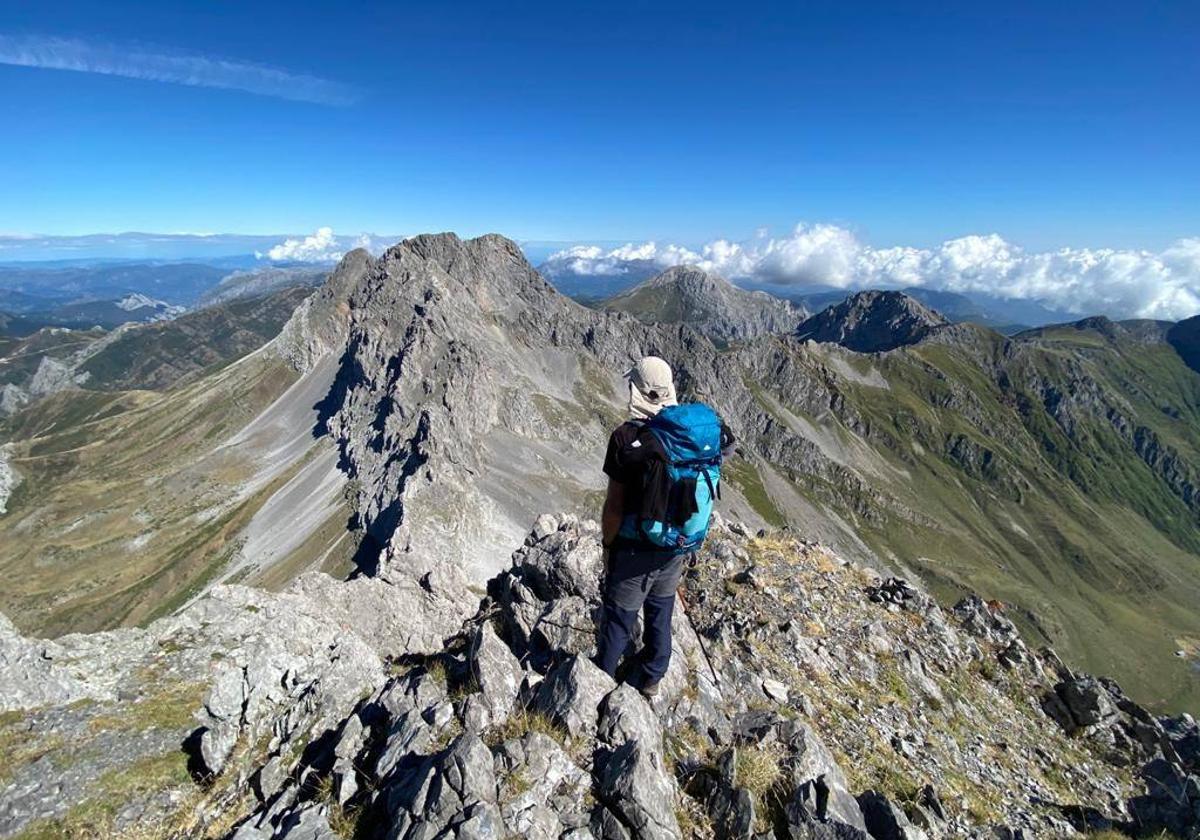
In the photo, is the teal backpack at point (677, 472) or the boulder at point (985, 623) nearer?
the teal backpack at point (677, 472)

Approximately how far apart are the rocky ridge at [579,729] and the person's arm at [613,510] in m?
2.95

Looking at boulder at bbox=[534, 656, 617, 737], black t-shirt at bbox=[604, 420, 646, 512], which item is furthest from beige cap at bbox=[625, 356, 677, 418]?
boulder at bbox=[534, 656, 617, 737]

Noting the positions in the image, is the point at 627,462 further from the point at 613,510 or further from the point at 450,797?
the point at 450,797

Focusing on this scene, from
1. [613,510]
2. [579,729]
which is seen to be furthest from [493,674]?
[613,510]

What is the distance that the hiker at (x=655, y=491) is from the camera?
990cm

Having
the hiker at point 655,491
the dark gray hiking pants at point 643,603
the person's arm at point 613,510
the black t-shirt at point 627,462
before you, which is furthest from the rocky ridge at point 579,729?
the black t-shirt at point 627,462

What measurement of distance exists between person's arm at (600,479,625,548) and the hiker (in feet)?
0.06

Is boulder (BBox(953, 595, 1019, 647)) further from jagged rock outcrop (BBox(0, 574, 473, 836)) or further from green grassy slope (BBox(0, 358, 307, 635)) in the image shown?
green grassy slope (BBox(0, 358, 307, 635))

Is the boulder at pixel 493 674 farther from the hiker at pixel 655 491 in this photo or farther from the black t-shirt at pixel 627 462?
the black t-shirt at pixel 627 462

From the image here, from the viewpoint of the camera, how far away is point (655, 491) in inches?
392

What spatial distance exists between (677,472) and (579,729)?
5.08m

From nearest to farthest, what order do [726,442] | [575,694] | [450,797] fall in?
[450,797], [726,442], [575,694]

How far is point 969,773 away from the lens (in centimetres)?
1686

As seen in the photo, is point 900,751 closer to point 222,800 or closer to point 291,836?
point 291,836
